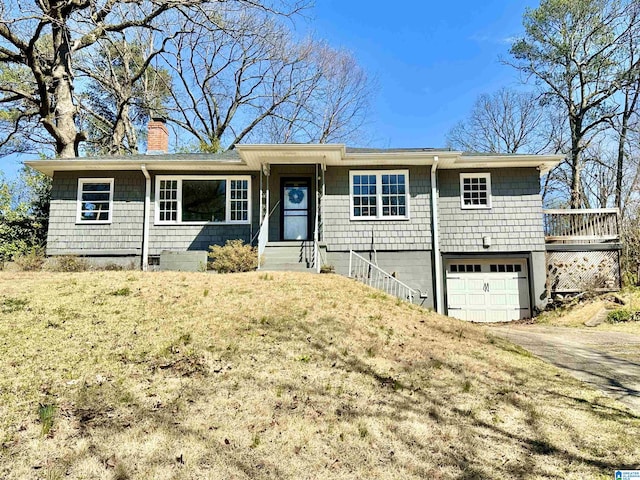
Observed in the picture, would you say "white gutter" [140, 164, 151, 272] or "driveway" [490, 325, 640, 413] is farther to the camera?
"white gutter" [140, 164, 151, 272]

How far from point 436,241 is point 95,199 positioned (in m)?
9.59

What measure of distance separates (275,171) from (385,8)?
702 centimetres

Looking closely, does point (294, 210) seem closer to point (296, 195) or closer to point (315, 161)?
point (296, 195)

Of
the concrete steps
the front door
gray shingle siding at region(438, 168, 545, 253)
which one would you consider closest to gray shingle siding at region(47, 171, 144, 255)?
the concrete steps

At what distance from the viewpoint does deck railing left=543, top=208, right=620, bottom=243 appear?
42.7ft

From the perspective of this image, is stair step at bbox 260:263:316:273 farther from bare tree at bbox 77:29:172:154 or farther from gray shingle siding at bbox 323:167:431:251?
bare tree at bbox 77:29:172:154

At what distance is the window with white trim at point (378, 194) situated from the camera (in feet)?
42.0

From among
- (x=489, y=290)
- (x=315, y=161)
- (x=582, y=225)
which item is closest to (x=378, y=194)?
(x=315, y=161)

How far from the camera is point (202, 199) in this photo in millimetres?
13008

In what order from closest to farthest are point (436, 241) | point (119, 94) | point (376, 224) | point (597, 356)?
point (597, 356) < point (436, 241) < point (376, 224) < point (119, 94)

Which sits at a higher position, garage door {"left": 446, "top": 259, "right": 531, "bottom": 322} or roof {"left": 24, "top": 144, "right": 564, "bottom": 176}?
roof {"left": 24, "top": 144, "right": 564, "bottom": 176}

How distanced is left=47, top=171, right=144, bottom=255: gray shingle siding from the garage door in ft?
29.2

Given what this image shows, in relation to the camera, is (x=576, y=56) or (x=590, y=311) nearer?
(x=590, y=311)

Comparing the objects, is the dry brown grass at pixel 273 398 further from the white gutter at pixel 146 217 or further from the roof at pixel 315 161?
the roof at pixel 315 161
